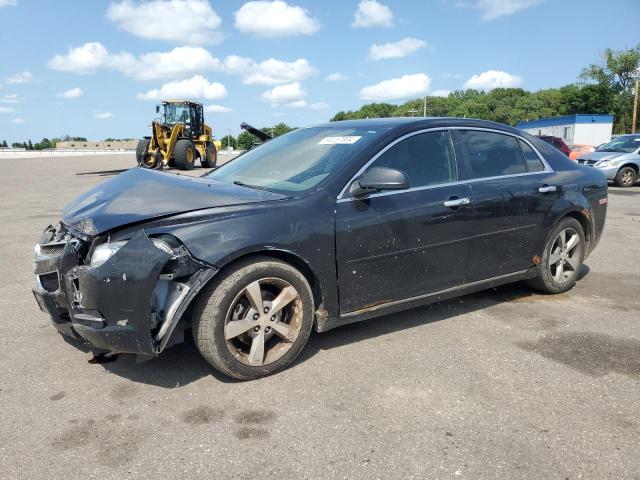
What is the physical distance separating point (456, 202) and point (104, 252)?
2.50m

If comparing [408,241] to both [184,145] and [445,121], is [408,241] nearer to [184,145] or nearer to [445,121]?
[445,121]

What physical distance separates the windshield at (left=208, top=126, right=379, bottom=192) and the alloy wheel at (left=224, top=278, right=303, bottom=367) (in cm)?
73

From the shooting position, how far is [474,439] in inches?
106

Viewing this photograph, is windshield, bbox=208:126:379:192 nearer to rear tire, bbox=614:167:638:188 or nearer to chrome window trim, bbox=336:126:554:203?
chrome window trim, bbox=336:126:554:203

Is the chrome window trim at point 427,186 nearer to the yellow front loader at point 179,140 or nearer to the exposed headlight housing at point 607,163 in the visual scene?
the exposed headlight housing at point 607,163

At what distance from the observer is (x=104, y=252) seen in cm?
300

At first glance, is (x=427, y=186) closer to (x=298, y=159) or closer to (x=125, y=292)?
(x=298, y=159)

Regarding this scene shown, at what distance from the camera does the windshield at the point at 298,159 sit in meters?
3.77

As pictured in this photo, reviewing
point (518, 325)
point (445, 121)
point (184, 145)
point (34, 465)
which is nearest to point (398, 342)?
point (518, 325)

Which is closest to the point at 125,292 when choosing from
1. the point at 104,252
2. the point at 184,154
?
the point at 104,252

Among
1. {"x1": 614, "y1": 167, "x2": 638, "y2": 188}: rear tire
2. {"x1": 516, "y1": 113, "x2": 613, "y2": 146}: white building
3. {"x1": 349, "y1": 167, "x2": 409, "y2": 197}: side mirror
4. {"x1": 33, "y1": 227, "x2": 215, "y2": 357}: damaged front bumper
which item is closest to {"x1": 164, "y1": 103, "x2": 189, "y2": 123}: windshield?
{"x1": 614, "y1": 167, "x2": 638, "y2": 188}: rear tire

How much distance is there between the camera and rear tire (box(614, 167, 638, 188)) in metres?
16.7

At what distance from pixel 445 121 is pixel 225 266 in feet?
7.34

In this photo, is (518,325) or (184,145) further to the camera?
(184,145)
